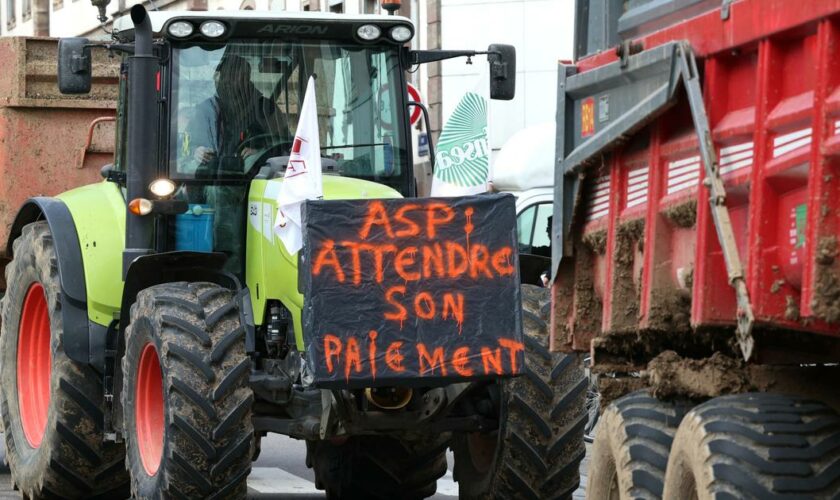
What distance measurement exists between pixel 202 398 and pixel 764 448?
4.25m

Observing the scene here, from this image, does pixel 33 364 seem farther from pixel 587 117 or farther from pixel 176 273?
pixel 587 117

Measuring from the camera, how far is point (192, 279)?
10492mm

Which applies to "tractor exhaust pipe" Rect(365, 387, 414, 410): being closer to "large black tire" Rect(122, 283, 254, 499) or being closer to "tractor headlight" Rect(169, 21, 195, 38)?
"large black tire" Rect(122, 283, 254, 499)

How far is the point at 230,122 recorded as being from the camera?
10.4 meters

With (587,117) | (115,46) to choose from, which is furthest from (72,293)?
(587,117)

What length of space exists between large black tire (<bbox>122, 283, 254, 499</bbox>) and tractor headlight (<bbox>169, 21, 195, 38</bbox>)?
147 cm

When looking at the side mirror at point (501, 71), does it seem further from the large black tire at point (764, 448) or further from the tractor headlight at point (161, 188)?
the large black tire at point (764, 448)

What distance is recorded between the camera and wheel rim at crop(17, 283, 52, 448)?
11977mm

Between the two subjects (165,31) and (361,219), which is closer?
(361,219)

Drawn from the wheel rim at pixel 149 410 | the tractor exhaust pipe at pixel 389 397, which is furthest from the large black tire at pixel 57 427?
the tractor exhaust pipe at pixel 389 397

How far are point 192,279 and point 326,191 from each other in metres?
1.01

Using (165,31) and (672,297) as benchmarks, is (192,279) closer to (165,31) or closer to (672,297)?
(165,31)

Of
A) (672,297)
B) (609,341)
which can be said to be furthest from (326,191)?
(672,297)

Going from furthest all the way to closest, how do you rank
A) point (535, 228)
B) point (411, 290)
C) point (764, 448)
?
point (535, 228)
point (411, 290)
point (764, 448)
